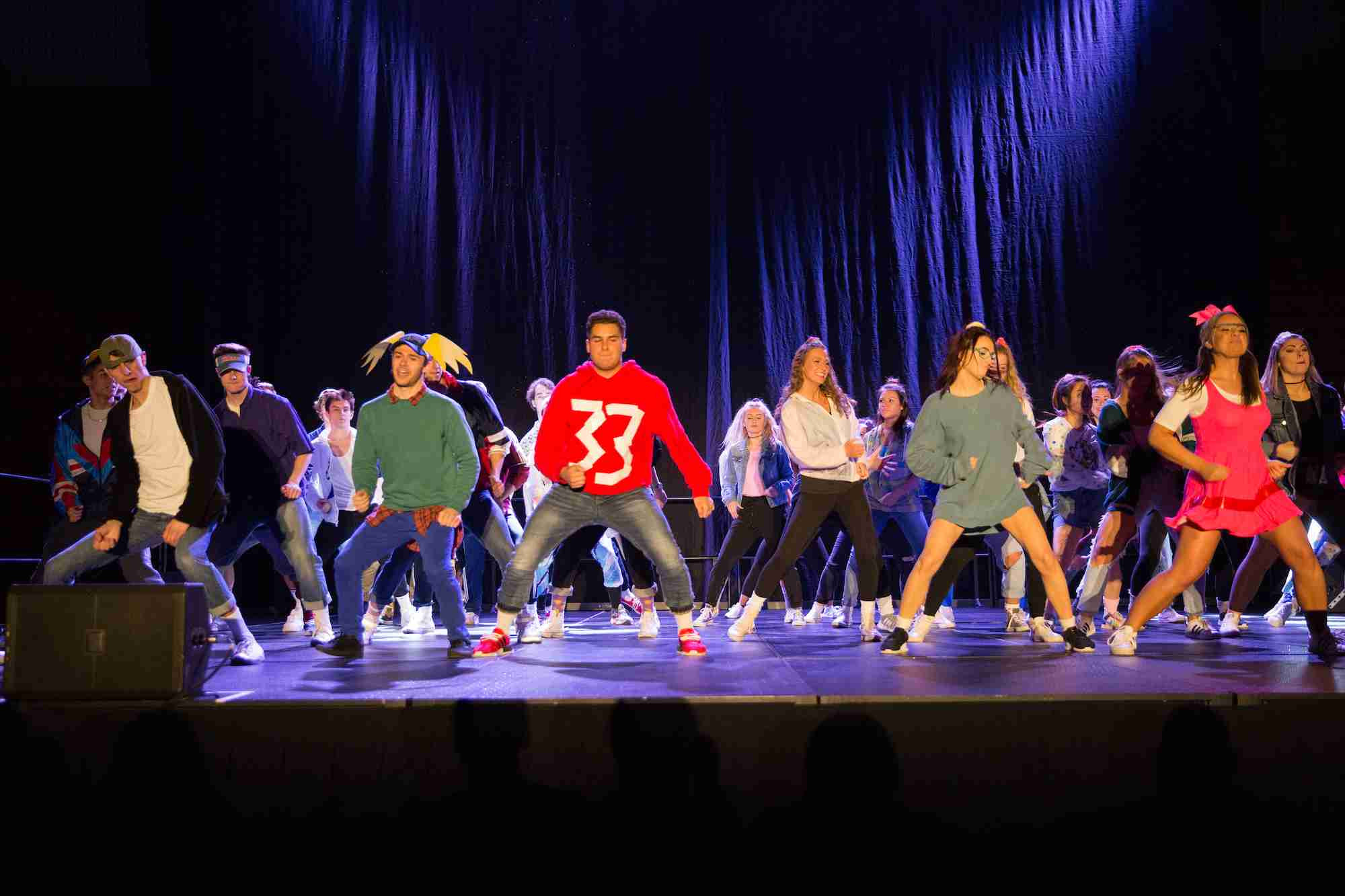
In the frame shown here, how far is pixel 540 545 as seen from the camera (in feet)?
16.7

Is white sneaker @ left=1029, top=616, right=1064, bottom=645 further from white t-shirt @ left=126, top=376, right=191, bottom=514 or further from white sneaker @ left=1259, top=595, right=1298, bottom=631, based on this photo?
white t-shirt @ left=126, top=376, right=191, bottom=514

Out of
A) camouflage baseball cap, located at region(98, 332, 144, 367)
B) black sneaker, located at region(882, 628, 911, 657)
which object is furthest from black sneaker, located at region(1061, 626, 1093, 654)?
camouflage baseball cap, located at region(98, 332, 144, 367)

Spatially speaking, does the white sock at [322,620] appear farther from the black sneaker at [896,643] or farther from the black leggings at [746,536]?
the black sneaker at [896,643]

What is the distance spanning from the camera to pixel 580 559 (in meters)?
6.66

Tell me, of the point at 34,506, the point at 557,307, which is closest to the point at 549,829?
the point at 557,307

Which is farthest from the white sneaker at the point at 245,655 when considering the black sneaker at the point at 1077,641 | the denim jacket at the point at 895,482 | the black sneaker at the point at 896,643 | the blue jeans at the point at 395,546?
the denim jacket at the point at 895,482

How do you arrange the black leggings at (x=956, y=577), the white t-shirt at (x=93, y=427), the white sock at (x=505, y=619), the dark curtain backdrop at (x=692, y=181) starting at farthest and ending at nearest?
the dark curtain backdrop at (x=692, y=181) → the white t-shirt at (x=93, y=427) → the black leggings at (x=956, y=577) → the white sock at (x=505, y=619)

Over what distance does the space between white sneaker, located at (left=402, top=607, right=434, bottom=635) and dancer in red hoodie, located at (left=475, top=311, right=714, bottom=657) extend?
2073 mm

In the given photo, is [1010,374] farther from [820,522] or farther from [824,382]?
[820,522]

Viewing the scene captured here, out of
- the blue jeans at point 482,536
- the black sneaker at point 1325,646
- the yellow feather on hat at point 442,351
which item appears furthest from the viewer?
the blue jeans at point 482,536

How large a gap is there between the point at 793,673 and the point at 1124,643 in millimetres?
1762

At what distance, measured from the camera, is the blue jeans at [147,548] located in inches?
182

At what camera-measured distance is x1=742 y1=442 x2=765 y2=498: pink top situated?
26.2ft

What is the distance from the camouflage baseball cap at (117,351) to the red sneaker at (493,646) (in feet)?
7.17
